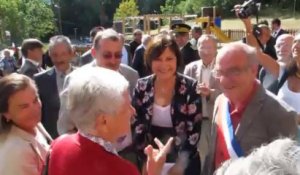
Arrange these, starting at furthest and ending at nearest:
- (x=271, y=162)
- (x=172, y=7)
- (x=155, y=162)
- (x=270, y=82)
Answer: (x=172, y=7) → (x=270, y=82) → (x=155, y=162) → (x=271, y=162)

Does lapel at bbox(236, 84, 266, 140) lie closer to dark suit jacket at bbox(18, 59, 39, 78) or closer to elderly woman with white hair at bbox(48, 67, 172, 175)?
elderly woman with white hair at bbox(48, 67, 172, 175)

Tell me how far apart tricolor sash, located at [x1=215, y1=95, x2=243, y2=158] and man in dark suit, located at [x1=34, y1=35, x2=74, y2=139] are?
2.07m

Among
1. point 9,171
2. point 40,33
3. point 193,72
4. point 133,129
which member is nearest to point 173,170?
point 133,129

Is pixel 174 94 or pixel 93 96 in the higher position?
pixel 93 96

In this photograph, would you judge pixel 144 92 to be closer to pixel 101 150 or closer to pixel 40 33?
pixel 101 150

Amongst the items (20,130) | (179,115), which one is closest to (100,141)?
(20,130)

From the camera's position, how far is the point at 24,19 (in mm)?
49750

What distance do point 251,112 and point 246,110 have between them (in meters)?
0.04

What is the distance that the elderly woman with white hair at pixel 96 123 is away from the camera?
2.39 meters

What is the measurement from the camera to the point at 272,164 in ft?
4.68

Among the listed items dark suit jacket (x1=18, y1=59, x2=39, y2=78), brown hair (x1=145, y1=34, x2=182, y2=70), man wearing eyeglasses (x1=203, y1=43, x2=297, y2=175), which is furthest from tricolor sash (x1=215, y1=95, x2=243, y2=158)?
dark suit jacket (x1=18, y1=59, x2=39, y2=78)

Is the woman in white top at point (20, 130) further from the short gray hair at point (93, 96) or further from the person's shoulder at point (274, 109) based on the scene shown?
the person's shoulder at point (274, 109)

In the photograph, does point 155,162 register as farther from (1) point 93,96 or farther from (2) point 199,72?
(2) point 199,72

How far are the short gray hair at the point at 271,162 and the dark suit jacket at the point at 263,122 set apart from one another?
1.53m
